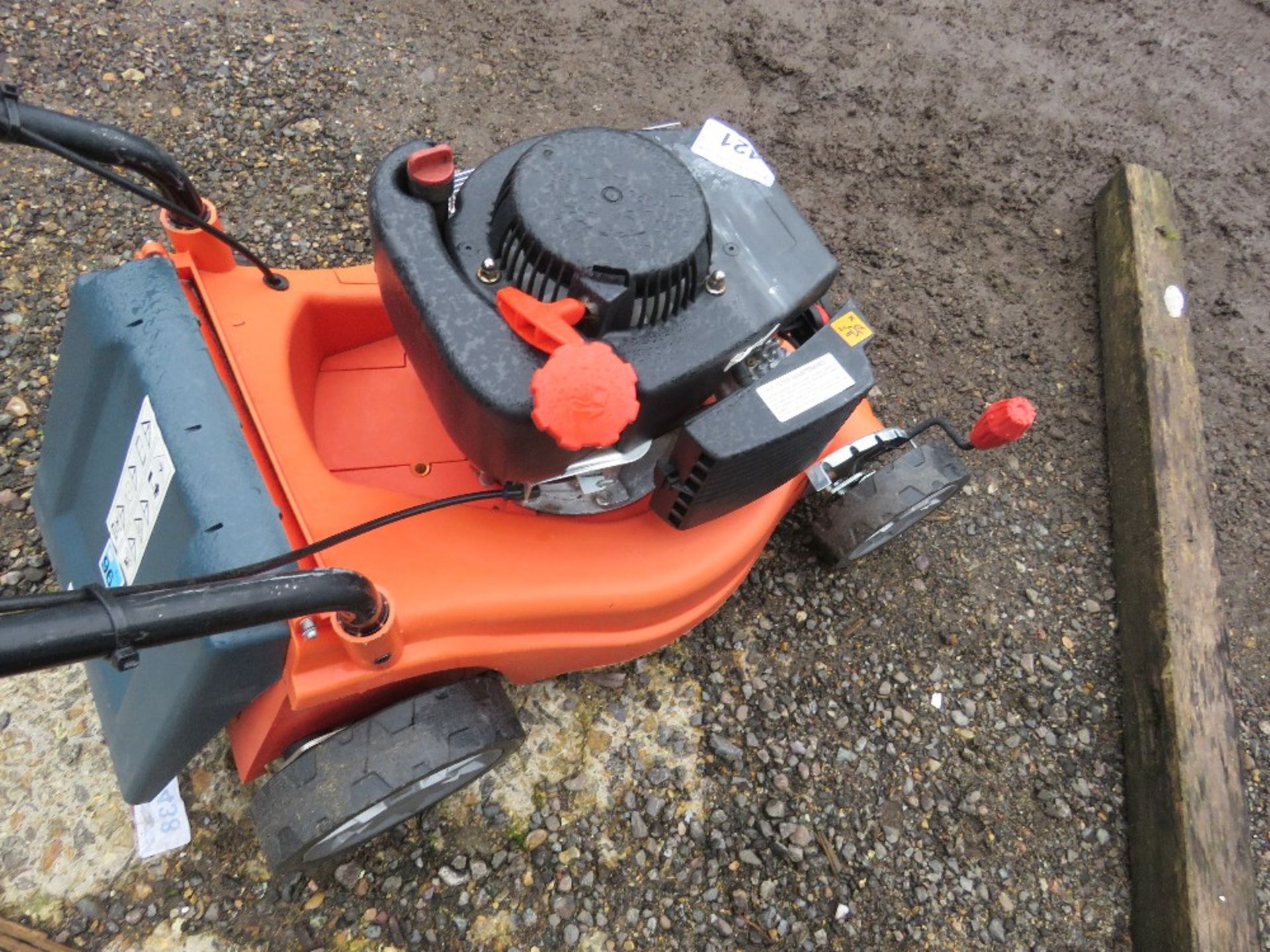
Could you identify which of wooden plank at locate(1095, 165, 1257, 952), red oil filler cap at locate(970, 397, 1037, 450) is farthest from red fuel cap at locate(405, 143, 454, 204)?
wooden plank at locate(1095, 165, 1257, 952)

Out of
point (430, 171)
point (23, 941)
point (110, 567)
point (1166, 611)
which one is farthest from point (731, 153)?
point (23, 941)

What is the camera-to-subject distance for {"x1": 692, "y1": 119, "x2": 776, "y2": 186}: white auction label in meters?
1.07

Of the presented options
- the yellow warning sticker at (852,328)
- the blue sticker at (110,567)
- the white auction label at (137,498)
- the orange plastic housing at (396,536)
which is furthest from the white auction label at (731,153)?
the blue sticker at (110,567)

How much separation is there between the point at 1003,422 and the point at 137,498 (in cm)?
108

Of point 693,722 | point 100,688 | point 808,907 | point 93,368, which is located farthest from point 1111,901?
point 93,368

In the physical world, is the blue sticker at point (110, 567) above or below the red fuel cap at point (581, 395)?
below

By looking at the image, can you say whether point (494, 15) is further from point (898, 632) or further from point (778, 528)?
point (898, 632)

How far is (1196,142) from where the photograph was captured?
7.37ft

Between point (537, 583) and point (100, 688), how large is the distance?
23.4 inches

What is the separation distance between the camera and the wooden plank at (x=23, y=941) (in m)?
1.18

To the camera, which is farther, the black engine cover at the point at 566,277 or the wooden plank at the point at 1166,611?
the wooden plank at the point at 1166,611

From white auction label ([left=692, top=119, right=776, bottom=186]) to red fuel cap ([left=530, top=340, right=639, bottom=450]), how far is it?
405 mm

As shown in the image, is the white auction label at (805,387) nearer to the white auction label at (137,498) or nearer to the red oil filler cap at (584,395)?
the red oil filler cap at (584,395)

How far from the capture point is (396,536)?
1.07 meters
